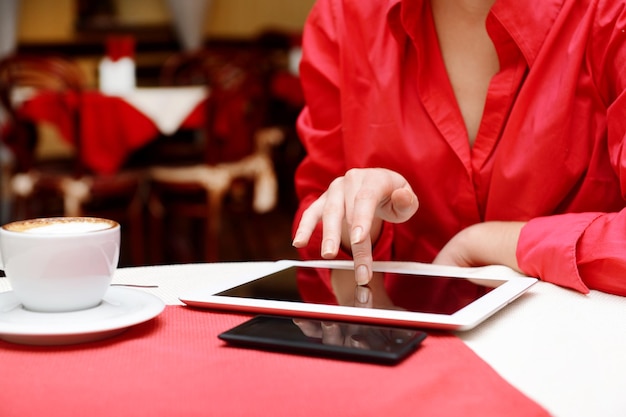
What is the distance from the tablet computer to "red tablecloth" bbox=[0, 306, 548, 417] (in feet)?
0.14

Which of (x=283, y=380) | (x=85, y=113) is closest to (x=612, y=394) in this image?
(x=283, y=380)

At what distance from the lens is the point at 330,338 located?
55cm

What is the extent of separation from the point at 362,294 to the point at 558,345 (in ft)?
0.59

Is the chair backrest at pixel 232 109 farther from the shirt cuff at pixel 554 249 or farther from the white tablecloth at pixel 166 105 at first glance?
the shirt cuff at pixel 554 249

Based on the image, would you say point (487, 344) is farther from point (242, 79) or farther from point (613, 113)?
point (242, 79)

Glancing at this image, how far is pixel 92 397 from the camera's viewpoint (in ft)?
1.51

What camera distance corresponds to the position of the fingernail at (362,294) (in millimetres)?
657

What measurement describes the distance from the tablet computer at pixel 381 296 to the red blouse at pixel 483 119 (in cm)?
16

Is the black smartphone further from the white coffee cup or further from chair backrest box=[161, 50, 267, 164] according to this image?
chair backrest box=[161, 50, 267, 164]

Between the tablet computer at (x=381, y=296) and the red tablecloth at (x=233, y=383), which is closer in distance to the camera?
the red tablecloth at (x=233, y=383)

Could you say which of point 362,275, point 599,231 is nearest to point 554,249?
point 599,231

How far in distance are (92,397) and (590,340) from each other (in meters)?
0.35

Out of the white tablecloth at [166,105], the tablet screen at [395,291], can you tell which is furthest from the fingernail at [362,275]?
the white tablecloth at [166,105]

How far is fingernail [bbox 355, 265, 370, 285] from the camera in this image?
745 mm
